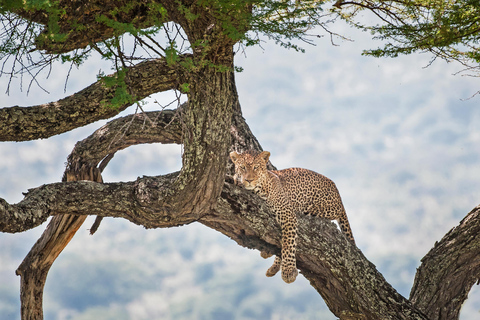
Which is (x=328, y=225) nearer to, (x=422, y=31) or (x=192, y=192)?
(x=192, y=192)

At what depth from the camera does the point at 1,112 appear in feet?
19.3

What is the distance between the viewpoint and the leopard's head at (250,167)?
610 centimetres

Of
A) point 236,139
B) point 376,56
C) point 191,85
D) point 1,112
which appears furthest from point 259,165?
point 1,112

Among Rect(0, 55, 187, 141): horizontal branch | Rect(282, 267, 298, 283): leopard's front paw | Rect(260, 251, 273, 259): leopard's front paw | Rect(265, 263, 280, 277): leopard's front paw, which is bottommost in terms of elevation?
Rect(282, 267, 298, 283): leopard's front paw

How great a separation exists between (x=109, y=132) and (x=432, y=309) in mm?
4551

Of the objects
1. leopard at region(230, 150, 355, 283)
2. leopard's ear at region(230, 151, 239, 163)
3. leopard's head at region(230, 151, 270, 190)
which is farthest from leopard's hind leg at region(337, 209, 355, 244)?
leopard's ear at region(230, 151, 239, 163)

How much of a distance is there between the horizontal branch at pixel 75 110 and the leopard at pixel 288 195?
1.21m

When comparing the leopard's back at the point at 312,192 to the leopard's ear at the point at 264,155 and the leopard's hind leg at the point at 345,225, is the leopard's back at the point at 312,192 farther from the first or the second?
the leopard's ear at the point at 264,155

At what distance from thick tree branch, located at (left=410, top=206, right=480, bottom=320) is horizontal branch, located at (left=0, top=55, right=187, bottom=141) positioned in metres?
3.75

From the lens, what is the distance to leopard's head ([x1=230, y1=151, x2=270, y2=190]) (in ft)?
20.0

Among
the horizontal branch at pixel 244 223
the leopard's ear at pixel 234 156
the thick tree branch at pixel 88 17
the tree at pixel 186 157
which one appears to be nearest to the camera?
the tree at pixel 186 157

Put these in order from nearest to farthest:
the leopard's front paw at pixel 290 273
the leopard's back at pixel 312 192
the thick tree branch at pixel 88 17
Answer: the thick tree branch at pixel 88 17
the leopard's front paw at pixel 290 273
the leopard's back at pixel 312 192

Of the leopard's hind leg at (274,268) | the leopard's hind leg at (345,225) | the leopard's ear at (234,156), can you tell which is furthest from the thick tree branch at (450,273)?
the leopard's ear at (234,156)

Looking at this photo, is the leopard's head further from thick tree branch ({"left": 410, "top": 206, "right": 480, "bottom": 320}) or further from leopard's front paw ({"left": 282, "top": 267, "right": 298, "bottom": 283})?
thick tree branch ({"left": 410, "top": 206, "right": 480, "bottom": 320})
